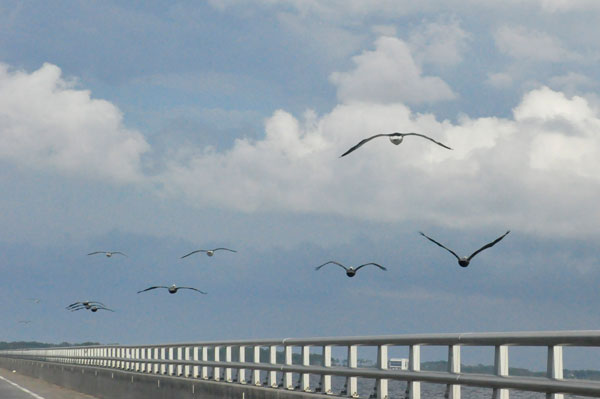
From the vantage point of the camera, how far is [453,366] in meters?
13.3

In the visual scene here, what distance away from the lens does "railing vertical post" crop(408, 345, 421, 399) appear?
14.2 metres

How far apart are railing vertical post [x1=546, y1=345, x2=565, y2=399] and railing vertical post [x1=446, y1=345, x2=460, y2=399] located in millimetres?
2151

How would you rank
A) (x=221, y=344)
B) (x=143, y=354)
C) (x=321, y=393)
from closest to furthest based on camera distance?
(x=321, y=393)
(x=221, y=344)
(x=143, y=354)

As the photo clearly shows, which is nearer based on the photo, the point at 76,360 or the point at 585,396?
the point at 585,396

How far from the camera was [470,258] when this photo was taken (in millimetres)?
45062

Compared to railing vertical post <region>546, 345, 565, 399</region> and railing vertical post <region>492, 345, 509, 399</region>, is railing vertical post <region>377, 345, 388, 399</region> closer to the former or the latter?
railing vertical post <region>492, 345, 509, 399</region>

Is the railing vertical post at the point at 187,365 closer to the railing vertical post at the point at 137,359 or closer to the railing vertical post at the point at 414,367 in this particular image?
the railing vertical post at the point at 137,359

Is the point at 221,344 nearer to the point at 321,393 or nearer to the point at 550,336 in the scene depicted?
the point at 321,393

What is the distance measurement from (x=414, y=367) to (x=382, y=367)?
99 cm

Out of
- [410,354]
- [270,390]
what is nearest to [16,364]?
[270,390]

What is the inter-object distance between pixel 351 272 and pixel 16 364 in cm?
2146

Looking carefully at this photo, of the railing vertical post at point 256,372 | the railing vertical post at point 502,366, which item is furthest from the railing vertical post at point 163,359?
the railing vertical post at point 502,366

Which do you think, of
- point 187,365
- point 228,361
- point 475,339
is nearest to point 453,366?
point 475,339

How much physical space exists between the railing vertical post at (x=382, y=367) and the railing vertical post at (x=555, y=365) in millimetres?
4143
